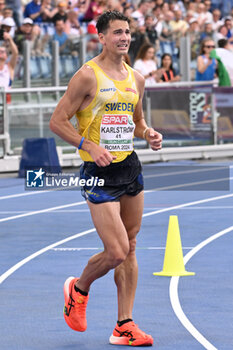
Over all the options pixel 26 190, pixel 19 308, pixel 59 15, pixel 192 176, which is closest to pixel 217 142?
pixel 192 176

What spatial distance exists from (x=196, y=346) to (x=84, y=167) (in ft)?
4.67

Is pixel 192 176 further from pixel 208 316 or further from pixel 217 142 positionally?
pixel 208 316

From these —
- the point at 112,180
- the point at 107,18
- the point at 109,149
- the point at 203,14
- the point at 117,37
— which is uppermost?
the point at 107,18

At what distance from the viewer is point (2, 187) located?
61.5 feet

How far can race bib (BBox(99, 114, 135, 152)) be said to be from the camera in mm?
7016

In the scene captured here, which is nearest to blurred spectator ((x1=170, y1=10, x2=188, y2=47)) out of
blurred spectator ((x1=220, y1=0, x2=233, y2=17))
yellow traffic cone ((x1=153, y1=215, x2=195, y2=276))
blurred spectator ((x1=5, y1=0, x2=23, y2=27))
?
blurred spectator ((x1=5, y1=0, x2=23, y2=27))

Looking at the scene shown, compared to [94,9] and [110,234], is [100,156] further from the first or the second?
[94,9]

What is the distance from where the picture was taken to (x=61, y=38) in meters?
22.3

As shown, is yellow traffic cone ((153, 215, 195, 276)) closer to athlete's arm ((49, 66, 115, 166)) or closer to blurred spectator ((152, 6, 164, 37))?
→ athlete's arm ((49, 66, 115, 166))

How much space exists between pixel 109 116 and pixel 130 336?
4.92 feet

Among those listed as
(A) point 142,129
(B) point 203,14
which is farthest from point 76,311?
(B) point 203,14

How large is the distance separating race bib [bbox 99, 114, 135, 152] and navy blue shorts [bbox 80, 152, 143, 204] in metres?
0.12

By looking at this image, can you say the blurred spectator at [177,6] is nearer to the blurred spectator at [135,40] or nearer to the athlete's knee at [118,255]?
the blurred spectator at [135,40]

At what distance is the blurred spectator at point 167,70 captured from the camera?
882 inches
